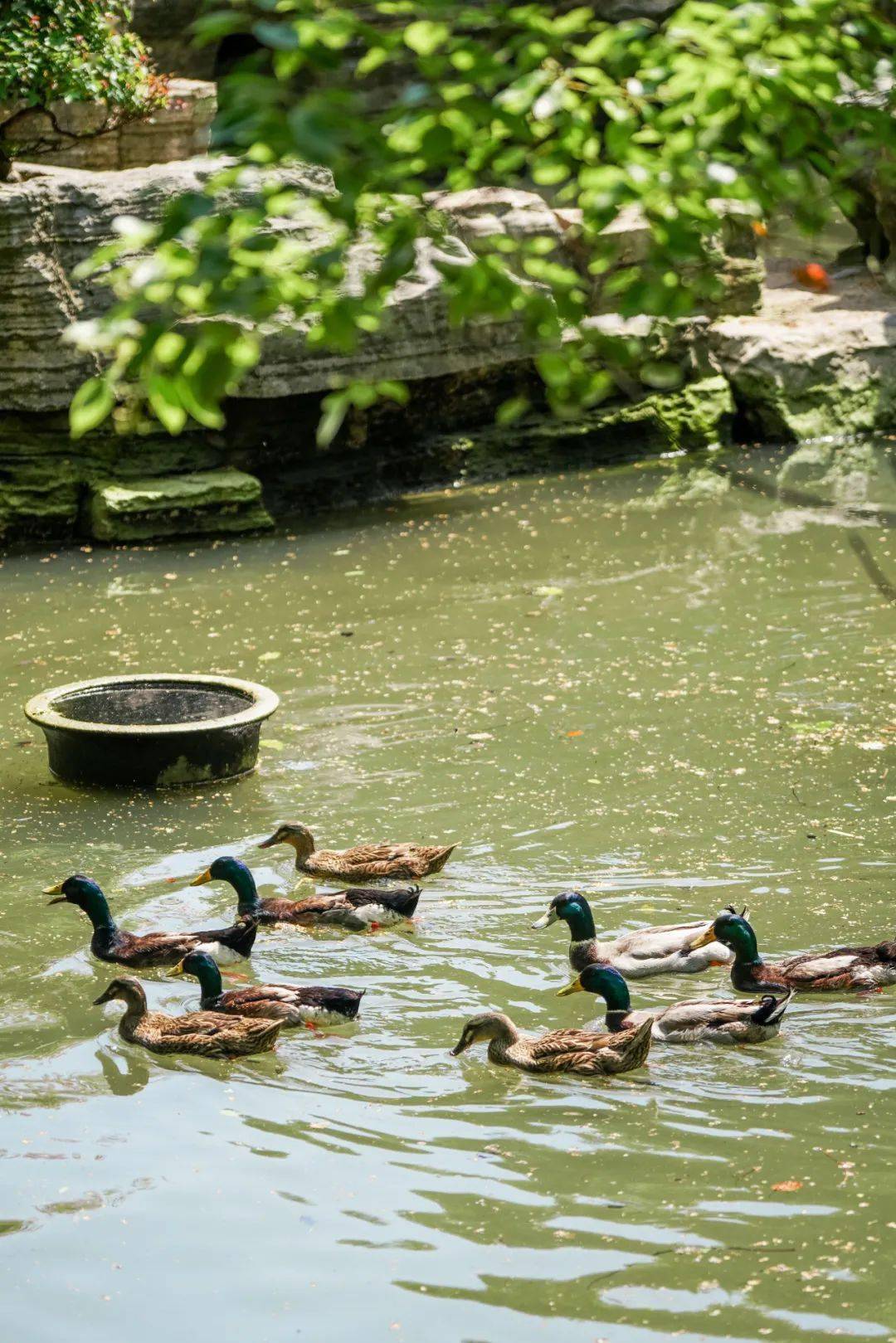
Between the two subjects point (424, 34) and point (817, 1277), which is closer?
point (424, 34)

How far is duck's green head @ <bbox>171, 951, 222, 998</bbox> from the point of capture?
7.06 meters

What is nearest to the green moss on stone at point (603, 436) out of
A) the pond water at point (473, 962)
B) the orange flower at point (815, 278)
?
the orange flower at point (815, 278)

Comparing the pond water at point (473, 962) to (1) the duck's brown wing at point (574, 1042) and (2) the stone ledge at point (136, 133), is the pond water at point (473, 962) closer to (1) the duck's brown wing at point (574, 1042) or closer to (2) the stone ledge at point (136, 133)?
(1) the duck's brown wing at point (574, 1042)

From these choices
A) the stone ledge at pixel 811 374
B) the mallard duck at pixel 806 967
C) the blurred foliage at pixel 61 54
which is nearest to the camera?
the mallard duck at pixel 806 967

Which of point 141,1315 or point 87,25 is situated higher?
point 87,25

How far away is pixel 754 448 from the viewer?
64.5 ft

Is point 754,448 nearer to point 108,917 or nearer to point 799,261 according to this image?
point 799,261

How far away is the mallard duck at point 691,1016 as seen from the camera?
6.54 m

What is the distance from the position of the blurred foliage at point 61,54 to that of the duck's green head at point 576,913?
36.8ft

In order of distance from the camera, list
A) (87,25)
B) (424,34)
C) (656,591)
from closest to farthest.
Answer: (424,34), (656,591), (87,25)

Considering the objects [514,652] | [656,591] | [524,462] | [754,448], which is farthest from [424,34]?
[754,448]

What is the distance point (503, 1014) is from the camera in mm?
6598

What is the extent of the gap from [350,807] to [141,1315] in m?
4.57

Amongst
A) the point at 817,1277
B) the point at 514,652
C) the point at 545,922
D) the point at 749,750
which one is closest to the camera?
the point at 817,1277
